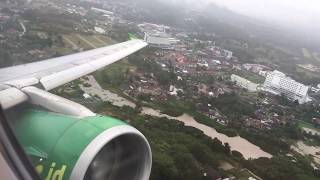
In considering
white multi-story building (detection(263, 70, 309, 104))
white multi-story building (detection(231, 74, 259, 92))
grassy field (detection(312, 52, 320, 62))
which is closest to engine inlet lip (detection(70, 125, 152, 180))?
white multi-story building (detection(231, 74, 259, 92))

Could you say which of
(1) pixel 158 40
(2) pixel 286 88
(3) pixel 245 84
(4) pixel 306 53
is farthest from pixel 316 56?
(3) pixel 245 84

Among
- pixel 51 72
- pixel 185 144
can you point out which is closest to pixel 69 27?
pixel 185 144

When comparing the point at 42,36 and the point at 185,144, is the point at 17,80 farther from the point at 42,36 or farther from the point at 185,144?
the point at 42,36


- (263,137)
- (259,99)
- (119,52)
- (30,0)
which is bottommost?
(259,99)

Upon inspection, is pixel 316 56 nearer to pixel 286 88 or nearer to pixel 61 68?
pixel 286 88

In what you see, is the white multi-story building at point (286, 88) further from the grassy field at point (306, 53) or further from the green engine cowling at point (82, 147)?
the green engine cowling at point (82, 147)

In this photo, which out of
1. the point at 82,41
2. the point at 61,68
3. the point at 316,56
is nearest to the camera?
the point at 61,68
